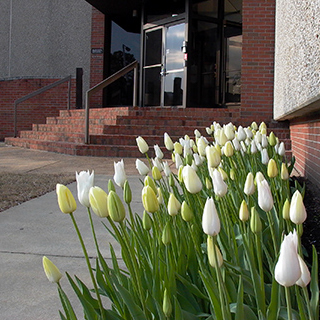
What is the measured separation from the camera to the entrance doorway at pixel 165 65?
11.9 meters

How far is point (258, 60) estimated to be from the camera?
28.9ft

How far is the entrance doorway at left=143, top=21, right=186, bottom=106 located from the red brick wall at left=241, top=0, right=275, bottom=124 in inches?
115

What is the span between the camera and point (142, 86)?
13.1 metres

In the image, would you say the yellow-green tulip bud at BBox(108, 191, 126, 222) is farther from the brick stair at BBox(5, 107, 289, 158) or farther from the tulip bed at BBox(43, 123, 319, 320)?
the brick stair at BBox(5, 107, 289, 158)

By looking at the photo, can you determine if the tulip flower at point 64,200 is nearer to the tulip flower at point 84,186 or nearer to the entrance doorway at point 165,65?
the tulip flower at point 84,186

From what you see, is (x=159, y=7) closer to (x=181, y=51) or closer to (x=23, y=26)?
(x=181, y=51)

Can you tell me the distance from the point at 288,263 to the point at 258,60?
862 centimetres

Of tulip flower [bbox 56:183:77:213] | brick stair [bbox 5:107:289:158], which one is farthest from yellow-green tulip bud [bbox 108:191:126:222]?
brick stair [bbox 5:107:289:158]

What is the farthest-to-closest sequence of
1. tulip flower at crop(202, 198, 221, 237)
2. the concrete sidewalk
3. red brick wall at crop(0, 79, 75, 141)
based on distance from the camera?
red brick wall at crop(0, 79, 75, 141)
the concrete sidewalk
tulip flower at crop(202, 198, 221, 237)

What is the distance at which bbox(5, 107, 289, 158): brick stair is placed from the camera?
29.0 feet

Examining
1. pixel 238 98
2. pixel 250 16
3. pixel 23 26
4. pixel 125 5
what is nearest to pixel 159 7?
pixel 125 5

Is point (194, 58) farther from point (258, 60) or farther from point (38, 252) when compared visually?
point (38, 252)

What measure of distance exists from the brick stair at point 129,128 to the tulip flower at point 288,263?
7752 millimetres

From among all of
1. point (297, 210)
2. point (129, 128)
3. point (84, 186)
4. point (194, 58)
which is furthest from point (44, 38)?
point (297, 210)
